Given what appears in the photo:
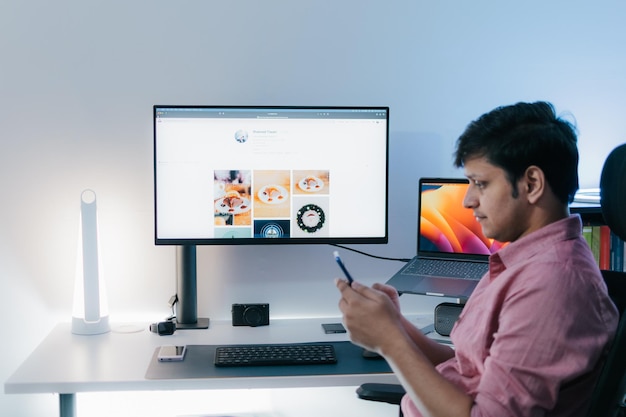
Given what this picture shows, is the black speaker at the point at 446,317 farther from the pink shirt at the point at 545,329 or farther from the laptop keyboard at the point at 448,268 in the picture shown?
the pink shirt at the point at 545,329

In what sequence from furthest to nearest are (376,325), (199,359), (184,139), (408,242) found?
(408,242)
(184,139)
(199,359)
(376,325)

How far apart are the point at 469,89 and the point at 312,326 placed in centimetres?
96

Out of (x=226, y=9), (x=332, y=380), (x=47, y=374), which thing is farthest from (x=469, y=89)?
(x=47, y=374)

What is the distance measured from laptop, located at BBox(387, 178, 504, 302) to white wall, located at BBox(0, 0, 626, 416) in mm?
148

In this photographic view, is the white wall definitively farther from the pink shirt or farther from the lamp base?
the pink shirt

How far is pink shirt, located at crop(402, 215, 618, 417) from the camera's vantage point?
1.18 meters

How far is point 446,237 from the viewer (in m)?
2.25

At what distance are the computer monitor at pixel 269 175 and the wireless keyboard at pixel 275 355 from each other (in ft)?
1.23

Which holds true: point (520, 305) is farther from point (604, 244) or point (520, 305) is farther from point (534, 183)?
point (604, 244)

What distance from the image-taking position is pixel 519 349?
1.20 metres

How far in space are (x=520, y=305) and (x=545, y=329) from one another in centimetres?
7

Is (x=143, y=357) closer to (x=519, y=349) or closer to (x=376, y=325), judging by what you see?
(x=376, y=325)

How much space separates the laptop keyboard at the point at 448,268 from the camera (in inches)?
84.9

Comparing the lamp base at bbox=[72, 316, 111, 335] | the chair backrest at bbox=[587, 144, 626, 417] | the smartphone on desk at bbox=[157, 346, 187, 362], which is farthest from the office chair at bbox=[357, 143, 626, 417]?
the lamp base at bbox=[72, 316, 111, 335]
